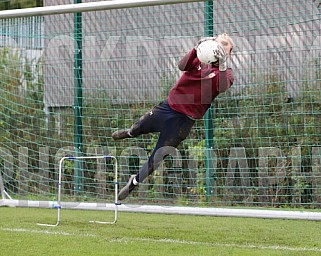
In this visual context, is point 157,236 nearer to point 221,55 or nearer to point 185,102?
point 185,102

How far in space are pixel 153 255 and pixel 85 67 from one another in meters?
5.78

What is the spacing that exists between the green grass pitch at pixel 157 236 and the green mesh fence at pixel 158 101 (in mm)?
1223

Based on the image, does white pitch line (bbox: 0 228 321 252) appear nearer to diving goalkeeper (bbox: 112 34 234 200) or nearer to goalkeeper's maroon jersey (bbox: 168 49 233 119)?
diving goalkeeper (bbox: 112 34 234 200)

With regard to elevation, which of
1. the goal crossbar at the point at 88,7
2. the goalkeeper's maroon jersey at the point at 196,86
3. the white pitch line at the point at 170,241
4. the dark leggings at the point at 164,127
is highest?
the goal crossbar at the point at 88,7

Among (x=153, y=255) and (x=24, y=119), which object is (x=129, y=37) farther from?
(x=153, y=255)

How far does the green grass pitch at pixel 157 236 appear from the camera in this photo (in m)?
7.15

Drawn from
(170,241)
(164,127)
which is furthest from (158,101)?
(170,241)

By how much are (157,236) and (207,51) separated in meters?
2.23

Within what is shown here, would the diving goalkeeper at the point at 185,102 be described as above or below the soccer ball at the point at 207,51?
below

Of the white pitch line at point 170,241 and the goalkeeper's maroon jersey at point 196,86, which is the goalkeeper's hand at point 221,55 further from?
the white pitch line at point 170,241

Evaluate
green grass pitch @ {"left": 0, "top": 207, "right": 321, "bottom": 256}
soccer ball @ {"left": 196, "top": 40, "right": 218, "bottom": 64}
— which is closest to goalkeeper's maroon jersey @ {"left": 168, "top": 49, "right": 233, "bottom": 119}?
soccer ball @ {"left": 196, "top": 40, "right": 218, "bottom": 64}

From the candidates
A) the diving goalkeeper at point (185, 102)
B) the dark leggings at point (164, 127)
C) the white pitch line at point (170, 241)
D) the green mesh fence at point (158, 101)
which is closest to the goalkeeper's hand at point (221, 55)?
the diving goalkeeper at point (185, 102)

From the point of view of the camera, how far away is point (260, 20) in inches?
420

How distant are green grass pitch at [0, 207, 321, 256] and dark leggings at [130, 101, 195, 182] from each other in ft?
A: 2.84
